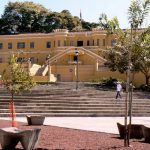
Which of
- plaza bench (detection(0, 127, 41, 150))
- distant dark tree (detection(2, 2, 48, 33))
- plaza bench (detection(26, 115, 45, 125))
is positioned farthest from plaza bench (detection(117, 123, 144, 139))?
distant dark tree (detection(2, 2, 48, 33))

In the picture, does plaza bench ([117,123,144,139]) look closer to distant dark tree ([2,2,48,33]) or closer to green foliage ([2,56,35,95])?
green foliage ([2,56,35,95])

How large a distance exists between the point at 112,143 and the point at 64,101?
18.1m

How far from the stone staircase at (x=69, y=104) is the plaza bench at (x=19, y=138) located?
16.1 metres

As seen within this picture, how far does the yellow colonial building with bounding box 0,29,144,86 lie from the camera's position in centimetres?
6147

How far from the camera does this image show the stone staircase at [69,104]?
3045 centimetres

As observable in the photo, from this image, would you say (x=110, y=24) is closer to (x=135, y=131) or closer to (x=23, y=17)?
(x=135, y=131)

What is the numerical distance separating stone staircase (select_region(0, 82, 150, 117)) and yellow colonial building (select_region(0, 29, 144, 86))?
23.0 meters

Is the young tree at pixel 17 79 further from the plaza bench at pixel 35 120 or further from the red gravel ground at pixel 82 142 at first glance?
the red gravel ground at pixel 82 142

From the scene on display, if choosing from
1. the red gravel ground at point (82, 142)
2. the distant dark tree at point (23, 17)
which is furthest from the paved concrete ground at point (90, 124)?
the distant dark tree at point (23, 17)

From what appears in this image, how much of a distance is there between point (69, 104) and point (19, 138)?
19.3 m

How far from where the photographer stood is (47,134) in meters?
17.8

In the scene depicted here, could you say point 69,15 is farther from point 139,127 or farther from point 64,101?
point 139,127

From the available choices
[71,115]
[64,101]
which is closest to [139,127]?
[71,115]

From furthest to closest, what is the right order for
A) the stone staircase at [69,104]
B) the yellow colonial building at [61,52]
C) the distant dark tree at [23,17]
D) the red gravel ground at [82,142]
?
the distant dark tree at [23,17] → the yellow colonial building at [61,52] → the stone staircase at [69,104] → the red gravel ground at [82,142]
